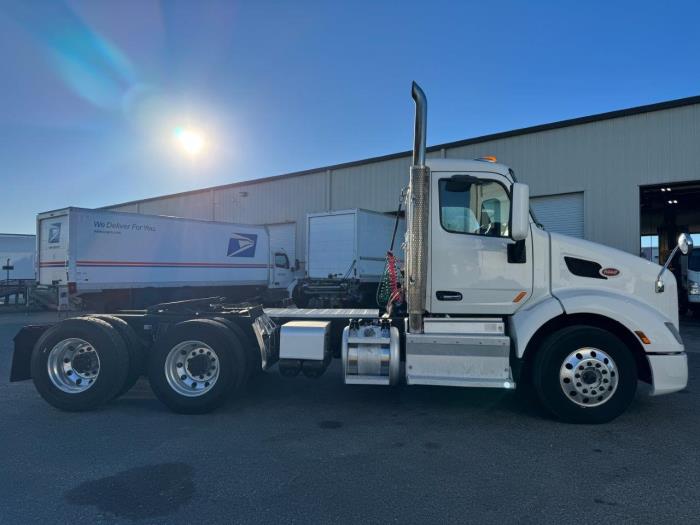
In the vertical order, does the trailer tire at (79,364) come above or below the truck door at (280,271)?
below

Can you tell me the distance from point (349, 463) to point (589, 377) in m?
2.77

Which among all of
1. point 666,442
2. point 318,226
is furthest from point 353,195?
point 666,442

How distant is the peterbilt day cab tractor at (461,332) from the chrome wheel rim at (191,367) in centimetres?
2

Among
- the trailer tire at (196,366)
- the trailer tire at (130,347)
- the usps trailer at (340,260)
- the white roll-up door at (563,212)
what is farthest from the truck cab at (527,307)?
the white roll-up door at (563,212)

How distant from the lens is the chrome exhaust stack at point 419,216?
498cm

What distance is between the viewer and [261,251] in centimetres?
1883

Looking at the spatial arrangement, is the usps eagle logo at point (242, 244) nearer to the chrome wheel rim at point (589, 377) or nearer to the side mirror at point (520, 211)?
the side mirror at point (520, 211)

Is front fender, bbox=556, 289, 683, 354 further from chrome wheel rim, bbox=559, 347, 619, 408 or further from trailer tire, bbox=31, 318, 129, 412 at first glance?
trailer tire, bbox=31, 318, 129, 412

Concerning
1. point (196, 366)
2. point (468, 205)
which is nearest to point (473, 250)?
point (468, 205)

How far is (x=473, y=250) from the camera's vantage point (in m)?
5.09

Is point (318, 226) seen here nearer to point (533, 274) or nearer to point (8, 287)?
point (533, 274)

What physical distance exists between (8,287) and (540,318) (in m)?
24.3

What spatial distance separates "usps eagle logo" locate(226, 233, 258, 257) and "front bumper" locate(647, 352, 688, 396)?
598 inches

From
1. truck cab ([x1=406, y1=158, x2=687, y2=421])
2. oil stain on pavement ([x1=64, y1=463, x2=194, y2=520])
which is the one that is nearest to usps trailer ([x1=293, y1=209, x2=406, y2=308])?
truck cab ([x1=406, y1=158, x2=687, y2=421])
